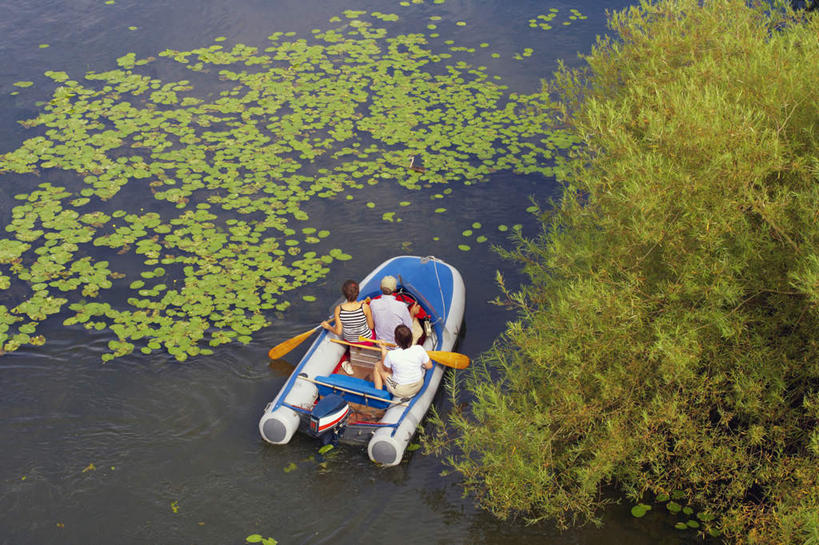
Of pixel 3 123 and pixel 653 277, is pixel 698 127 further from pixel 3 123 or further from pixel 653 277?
pixel 3 123

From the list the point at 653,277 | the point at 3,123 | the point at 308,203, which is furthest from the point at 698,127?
the point at 3,123

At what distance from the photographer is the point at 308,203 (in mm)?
8984

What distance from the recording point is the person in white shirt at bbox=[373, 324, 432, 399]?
19.5 feet

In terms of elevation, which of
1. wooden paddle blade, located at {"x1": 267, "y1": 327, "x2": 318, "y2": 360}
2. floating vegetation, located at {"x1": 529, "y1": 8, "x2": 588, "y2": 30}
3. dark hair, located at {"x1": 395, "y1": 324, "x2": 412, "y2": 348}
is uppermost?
floating vegetation, located at {"x1": 529, "y1": 8, "x2": 588, "y2": 30}

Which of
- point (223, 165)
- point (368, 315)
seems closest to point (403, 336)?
point (368, 315)

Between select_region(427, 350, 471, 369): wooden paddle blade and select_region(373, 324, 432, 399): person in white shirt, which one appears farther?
select_region(427, 350, 471, 369): wooden paddle blade

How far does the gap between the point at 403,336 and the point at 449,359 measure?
33.7 inches

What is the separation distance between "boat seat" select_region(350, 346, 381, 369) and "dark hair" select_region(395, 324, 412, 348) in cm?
64

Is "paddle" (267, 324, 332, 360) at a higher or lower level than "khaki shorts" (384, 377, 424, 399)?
lower

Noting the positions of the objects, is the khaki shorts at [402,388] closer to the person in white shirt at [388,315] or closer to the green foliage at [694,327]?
the person in white shirt at [388,315]

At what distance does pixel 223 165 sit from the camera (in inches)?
374

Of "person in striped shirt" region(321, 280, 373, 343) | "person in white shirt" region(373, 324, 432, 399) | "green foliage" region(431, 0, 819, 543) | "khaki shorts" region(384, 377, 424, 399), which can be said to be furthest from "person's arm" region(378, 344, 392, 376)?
"green foliage" region(431, 0, 819, 543)

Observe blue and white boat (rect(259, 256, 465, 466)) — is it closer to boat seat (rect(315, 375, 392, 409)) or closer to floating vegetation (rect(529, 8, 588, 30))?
boat seat (rect(315, 375, 392, 409))

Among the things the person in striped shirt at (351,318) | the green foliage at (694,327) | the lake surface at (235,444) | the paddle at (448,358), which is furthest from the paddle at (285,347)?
the green foliage at (694,327)
